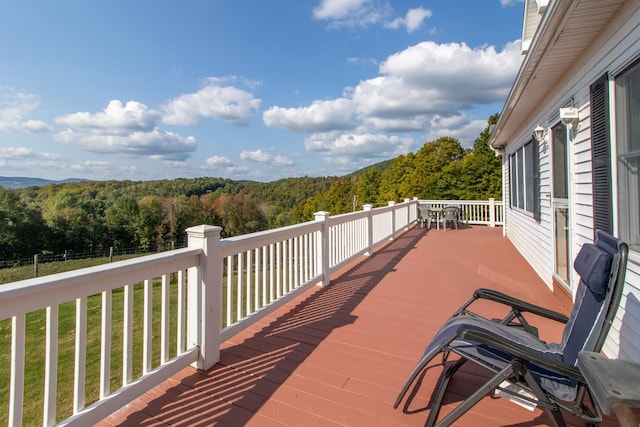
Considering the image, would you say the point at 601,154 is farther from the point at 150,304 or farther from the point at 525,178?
the point at 525,178

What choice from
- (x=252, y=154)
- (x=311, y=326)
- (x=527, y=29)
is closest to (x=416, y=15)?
(x=527, y=29)

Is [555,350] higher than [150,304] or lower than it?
lower

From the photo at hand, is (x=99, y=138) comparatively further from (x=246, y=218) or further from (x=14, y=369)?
(x=14, y=369)

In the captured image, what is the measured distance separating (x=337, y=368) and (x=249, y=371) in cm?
63

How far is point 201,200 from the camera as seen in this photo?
2411 inches

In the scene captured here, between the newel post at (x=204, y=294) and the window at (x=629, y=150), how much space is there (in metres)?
2.74

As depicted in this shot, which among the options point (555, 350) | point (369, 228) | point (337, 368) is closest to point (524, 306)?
point (555, 350)

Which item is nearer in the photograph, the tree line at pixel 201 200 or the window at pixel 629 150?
the window at pixel 629 150

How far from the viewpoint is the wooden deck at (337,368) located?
1.84 metres

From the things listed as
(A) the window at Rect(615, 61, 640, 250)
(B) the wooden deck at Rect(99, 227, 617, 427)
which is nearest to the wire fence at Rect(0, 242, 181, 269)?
(B) the wooden deck at Rect(99, 227, 617, 427)

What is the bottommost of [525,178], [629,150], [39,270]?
[39,270]

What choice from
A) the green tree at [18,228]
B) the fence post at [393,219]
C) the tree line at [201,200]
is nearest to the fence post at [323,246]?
the fence post at [393,219]

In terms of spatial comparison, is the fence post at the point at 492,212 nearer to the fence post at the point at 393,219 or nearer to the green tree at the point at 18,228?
the fence post at the point at 393,219

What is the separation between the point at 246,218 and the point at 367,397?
205 ft
